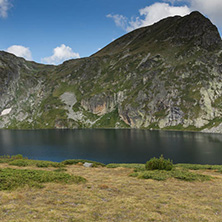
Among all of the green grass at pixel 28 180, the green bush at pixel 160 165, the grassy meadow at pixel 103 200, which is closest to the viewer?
the grassy meadow at pixel 103 200

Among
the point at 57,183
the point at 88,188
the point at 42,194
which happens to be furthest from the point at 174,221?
the point at 57,183

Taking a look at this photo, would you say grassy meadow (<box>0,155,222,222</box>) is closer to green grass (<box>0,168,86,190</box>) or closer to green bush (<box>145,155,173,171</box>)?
green grass (<box>0,168,86,190</box>)

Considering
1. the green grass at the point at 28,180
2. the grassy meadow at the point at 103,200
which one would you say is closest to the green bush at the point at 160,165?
the grassy meadow at the point at 103,200

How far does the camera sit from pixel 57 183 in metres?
20.7

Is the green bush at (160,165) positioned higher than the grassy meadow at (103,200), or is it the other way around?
the grassy meadow at (103,200)

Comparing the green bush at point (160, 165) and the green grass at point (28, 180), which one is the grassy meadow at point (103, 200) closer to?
the green grass at point (28, 180)

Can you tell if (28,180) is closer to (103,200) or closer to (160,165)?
(103,200)

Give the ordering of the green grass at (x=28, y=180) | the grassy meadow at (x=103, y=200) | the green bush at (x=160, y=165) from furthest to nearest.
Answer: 1. the green bush at (x=160, y=165)
2. the green grass at (x=28, y=180)
3. the grassy meadow at (x=103, y=200)

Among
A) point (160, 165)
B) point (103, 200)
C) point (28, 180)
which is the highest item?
point (28, 180)

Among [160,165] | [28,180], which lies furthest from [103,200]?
[160,165]

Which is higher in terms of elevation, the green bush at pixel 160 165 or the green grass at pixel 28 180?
the green grass at pixel 28 180

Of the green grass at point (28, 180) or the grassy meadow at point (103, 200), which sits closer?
the grassy meadow at point (103, 200)

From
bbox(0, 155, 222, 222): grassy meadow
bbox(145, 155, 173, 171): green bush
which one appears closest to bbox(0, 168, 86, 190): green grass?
bbox(0, 155, 222, 222): grassy meadow

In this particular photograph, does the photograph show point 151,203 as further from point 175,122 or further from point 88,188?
point 175,122
